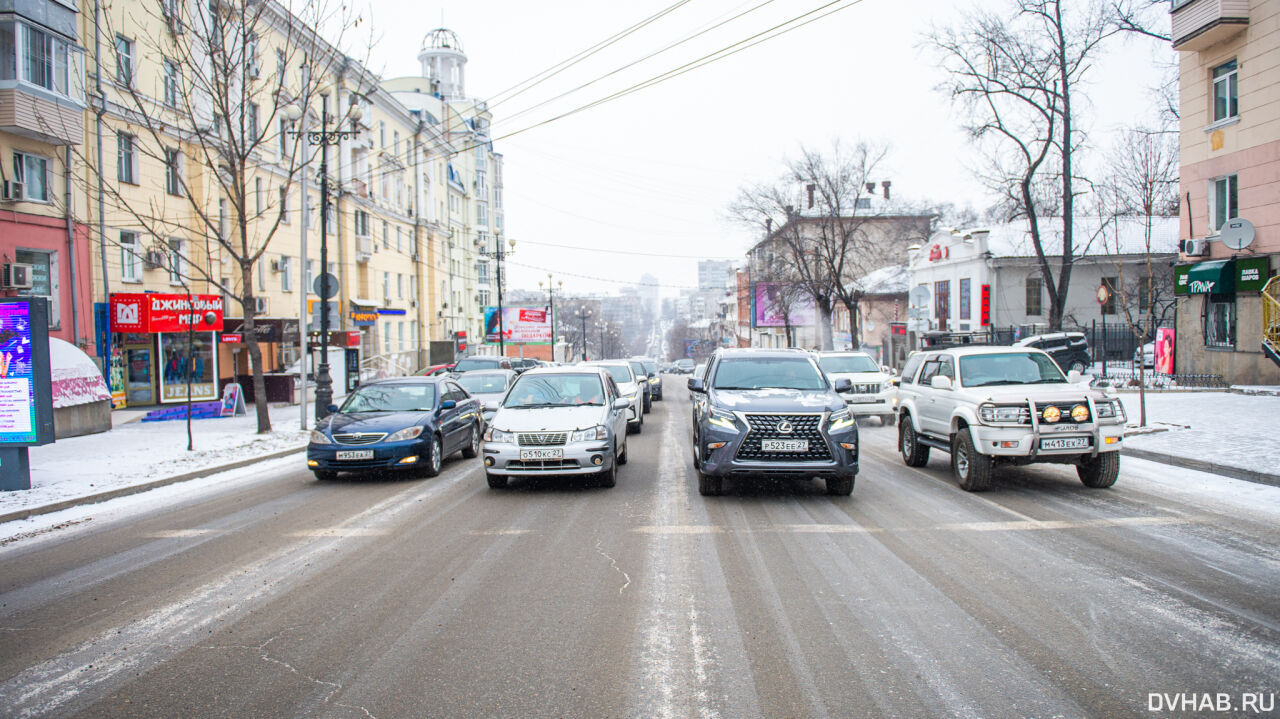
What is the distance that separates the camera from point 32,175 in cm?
1914

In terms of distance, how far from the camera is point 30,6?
18.0 m

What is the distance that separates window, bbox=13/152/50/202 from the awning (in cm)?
3106

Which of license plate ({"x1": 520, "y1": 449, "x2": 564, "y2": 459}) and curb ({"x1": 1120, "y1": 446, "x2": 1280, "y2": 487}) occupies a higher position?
license plate ({"x1": 520, "y1": 449, "x2": 564, "y2": 459})

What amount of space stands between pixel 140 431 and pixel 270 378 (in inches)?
353

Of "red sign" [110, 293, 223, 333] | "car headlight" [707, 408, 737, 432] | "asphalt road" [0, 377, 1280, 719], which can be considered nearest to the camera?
"asphalt road" [0, 377, 1280, 719]

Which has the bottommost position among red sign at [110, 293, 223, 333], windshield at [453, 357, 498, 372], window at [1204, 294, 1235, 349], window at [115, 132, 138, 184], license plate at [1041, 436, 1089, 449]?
license plate at [1041, 436, 1089, 449]

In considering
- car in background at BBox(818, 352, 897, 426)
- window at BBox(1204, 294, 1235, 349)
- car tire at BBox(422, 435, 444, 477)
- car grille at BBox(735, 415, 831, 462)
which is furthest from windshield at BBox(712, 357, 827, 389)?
window at BBox(1204, 294, 1235, 349)

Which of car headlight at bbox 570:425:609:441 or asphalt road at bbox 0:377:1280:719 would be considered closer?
asphalt road at bbox 0:377:1280:719

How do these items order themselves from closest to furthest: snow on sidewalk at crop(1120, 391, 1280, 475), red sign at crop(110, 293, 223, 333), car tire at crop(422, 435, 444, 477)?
snow on sidewalk at crop(1120, 391, 1280, 475), car tire at crop(422, 435, 444, 477), red sign at crop(110, 293, 223, 333)

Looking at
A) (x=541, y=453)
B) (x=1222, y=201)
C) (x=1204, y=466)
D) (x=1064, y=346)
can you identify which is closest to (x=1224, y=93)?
(x=1222, y=201)

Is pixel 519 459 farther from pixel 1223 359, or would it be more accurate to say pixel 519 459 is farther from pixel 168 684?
pixel 1223 359

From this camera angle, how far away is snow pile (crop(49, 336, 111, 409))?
16.0 m

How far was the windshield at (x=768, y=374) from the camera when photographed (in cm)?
1018

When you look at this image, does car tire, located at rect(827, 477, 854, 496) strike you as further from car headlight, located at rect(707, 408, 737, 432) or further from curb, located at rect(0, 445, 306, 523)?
curb, located at rect(0, 445, 306, 523)
